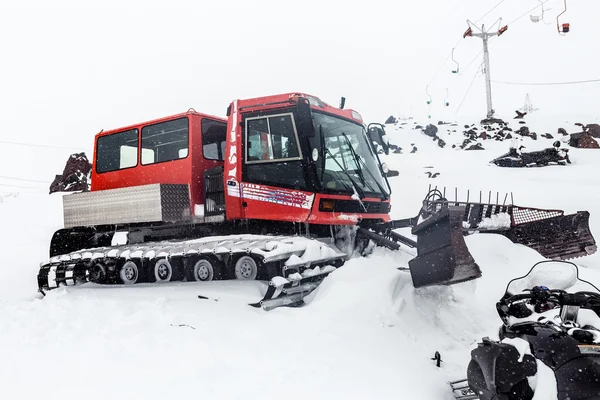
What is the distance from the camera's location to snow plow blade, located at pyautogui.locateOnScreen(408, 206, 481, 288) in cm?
412

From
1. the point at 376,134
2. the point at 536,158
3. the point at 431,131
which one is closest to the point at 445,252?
the point at 376,134

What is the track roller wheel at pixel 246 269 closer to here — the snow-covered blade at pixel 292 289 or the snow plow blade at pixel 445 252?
the snow-covered blade at pixel 292 289

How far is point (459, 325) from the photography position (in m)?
4.96

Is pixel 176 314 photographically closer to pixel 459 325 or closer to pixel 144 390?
pixel 144 390

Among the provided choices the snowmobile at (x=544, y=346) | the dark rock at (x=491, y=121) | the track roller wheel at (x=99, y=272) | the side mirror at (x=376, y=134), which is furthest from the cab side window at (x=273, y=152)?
the dark rock at (x=491, y=121)

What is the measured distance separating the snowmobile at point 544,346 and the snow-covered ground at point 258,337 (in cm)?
108

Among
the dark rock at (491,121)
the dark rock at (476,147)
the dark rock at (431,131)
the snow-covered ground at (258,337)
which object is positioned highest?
the dark rock at (491,121)

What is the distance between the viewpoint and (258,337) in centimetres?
419

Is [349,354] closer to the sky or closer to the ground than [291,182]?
closer to the ground

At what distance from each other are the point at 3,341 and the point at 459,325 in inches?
184

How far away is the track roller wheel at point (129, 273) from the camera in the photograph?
7293 millimetres

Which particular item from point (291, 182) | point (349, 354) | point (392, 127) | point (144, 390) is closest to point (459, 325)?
point (349, 354)

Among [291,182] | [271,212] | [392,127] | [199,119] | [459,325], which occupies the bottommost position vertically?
[459,325]

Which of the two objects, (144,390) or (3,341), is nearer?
(144,390)
